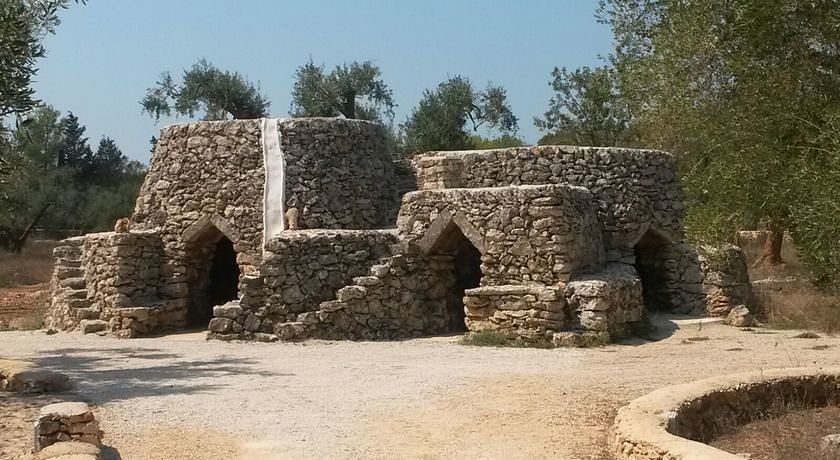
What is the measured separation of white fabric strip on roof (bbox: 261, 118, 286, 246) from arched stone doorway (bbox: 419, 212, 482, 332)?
2919mm

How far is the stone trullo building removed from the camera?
13.7 meters

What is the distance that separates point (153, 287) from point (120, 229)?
1.27 meters

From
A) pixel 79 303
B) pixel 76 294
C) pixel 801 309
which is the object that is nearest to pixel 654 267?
pixel 801 309

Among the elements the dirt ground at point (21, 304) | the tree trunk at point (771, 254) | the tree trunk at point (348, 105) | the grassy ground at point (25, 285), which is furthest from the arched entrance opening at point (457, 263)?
the tree trunk at point (348, 105)

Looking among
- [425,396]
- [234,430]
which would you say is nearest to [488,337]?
[425,396]

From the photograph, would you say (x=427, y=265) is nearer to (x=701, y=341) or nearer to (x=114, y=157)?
(x=701, y=341)

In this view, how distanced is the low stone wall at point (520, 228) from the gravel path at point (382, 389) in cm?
151

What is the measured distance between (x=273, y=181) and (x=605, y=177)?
19.6 feet

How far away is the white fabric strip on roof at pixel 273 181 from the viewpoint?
53.6 ft

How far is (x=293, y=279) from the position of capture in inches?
571

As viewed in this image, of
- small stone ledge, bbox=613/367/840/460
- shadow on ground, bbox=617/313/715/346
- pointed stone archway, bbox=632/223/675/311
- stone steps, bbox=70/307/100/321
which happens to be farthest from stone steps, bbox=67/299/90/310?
small stone ledge, bbox=613/367/840/460

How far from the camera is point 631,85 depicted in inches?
687

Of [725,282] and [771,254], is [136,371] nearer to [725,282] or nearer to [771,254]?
[725,282]

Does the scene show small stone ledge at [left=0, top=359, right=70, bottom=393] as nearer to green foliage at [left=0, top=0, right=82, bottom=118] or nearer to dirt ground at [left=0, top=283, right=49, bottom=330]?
green foliage at [left=0, top=0, right=82, bottom=118]
